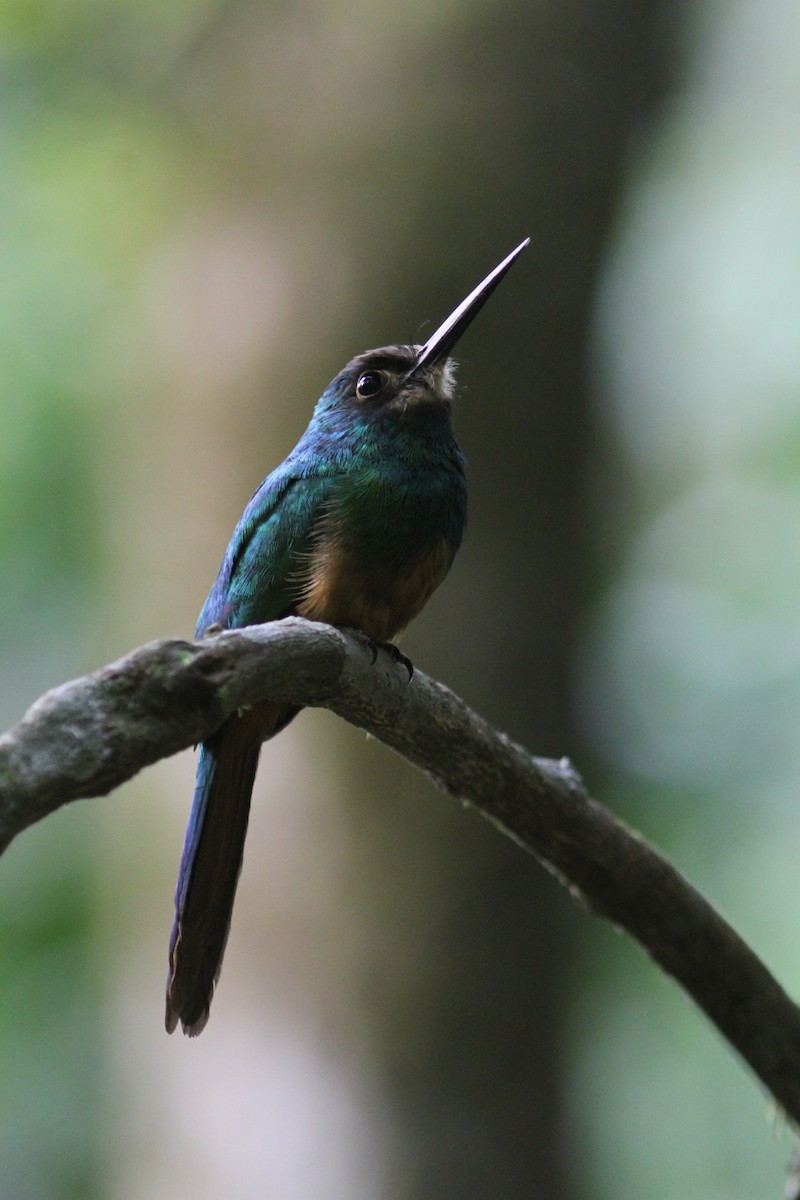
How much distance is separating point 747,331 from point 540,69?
1.54m

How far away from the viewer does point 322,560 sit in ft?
6.70

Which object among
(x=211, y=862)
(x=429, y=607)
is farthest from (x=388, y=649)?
(x=429, y=607)

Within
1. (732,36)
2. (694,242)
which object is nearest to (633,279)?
(694,242)

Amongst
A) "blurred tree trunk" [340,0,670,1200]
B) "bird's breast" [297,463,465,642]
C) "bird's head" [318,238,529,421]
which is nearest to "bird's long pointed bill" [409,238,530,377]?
"bird's head" [318,238,529,421]

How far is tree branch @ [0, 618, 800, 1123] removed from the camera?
37.9 inches

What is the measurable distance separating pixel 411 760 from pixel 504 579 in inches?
73.4

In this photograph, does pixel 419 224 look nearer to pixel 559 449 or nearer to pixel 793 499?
pixel 559 449

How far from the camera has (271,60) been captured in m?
4.25

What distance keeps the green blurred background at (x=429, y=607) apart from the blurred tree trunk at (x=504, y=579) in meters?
0.01

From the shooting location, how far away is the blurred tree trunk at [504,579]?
10.8 ft

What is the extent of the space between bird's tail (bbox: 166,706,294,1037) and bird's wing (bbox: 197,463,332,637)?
0.63ft

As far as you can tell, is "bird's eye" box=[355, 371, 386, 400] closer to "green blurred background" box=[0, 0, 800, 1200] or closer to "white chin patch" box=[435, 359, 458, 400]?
"white chin patch" box=[435, 359, 458, 400]

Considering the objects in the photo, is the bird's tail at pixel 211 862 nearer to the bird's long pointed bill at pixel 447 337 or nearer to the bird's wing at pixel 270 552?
the bird's wing at pixel 270 552

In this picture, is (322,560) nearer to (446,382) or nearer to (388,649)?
(388,649)
